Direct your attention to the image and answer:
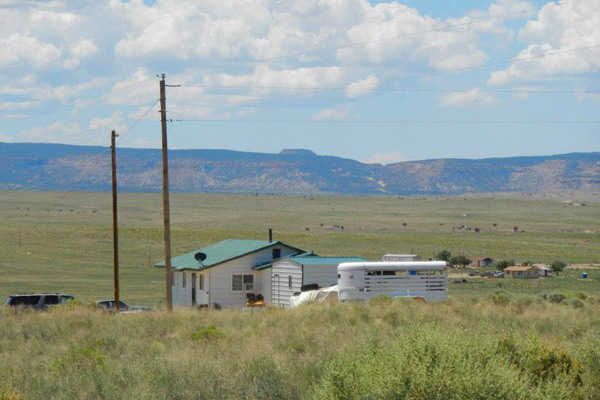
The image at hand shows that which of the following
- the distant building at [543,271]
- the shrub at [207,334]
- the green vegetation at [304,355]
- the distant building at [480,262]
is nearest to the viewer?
the green vegetation at [304,355]

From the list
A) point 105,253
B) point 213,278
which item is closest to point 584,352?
point 213,278

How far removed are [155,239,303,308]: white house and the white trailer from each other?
7373mm

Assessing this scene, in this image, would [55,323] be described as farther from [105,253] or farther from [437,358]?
[105,253]

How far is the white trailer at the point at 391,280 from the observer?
126ft

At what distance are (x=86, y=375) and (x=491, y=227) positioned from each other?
386 ft

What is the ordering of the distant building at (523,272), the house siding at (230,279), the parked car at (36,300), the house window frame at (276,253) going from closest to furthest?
1. the parked car at (36,300)
2. the house siding at (230,279)
3. the house window frame at (276,253)
4. the distant building at (523,272)

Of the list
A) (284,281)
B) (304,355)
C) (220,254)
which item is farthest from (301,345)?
(220,254)

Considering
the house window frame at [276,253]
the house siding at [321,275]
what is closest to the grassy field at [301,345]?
the house siding at [321,275]

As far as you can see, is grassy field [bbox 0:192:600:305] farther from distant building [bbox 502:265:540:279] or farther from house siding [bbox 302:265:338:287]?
house siding [bbox 302:265:338:287]

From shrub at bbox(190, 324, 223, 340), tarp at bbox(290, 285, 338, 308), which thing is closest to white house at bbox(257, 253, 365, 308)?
tarp at bbox(290, 285, 338, 308)

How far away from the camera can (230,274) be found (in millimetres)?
45906

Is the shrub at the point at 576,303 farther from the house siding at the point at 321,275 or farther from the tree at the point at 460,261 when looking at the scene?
the tree at the point at 460,261

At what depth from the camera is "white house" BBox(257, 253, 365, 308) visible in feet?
141

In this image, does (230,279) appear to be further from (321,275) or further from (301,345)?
(301,345)
